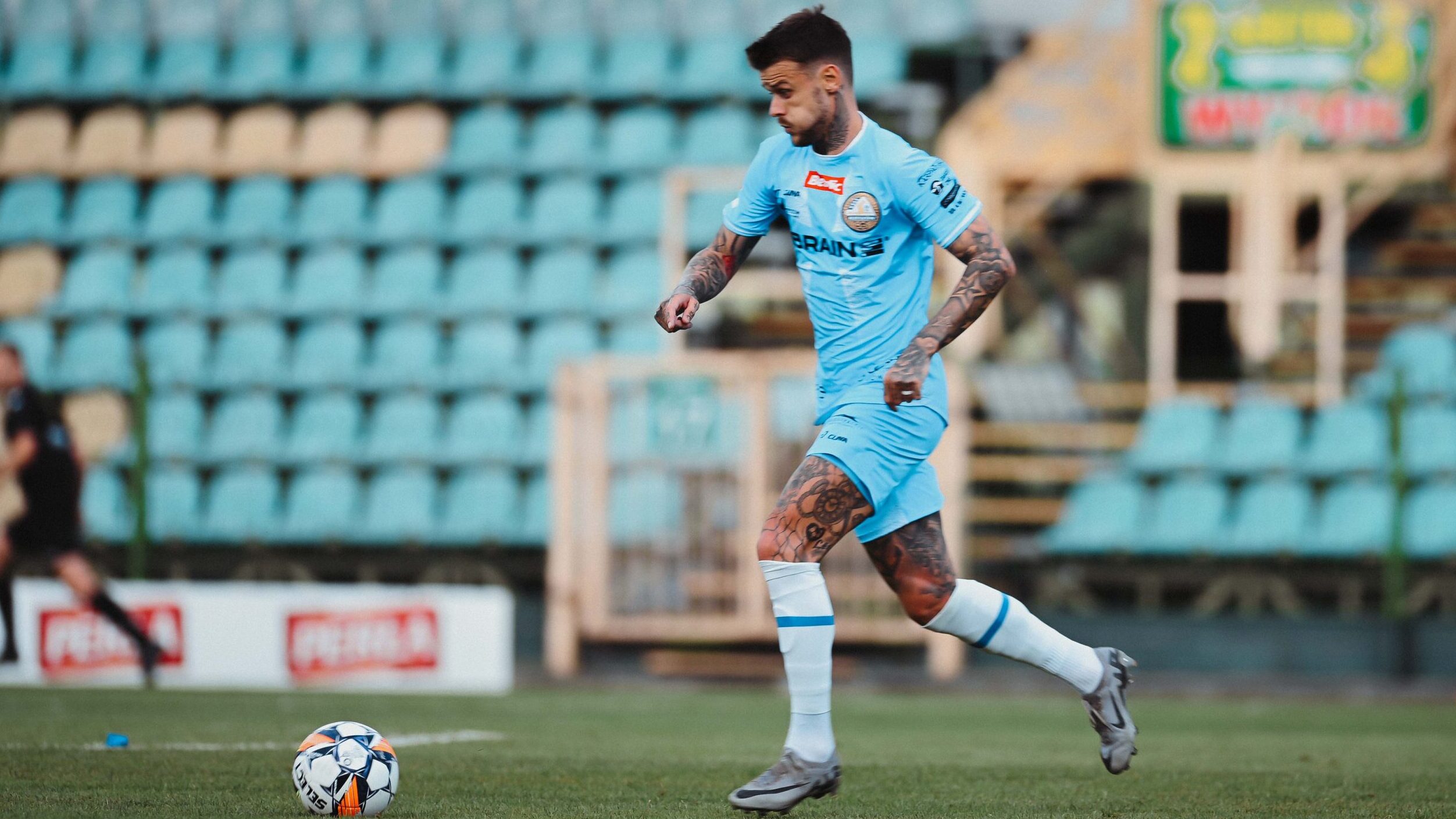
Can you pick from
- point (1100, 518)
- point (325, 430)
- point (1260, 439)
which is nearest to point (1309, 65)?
point (1260, 439)

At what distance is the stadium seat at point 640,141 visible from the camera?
1669 centimetres

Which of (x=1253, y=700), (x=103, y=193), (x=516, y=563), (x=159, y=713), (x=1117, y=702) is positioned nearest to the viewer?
(x=1117, y=702)

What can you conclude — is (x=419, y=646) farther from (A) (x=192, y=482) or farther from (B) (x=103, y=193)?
(B) (x=103, y=193)

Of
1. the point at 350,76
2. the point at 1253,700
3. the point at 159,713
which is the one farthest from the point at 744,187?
the point at 350,76

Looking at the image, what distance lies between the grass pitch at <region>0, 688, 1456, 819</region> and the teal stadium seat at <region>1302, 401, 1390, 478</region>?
3.01 meters

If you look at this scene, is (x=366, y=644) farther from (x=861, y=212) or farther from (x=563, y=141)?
(x=861, y=212)

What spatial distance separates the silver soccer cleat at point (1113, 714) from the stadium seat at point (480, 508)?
31.5 ft

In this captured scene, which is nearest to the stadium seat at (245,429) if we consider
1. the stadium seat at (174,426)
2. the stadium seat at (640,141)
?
the stadium seat at (174,426)

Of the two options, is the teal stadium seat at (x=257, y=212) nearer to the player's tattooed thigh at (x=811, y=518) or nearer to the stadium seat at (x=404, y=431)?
the stadium seat at (x=404, y=431)

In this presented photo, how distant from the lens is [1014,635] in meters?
5.05

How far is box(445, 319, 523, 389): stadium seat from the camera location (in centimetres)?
1516

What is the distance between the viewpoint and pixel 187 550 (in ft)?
49.3

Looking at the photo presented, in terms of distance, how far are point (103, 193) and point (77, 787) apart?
45.5ft

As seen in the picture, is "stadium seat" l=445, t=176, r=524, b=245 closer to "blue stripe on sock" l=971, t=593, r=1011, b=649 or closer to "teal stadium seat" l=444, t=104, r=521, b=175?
"teal stadium seat" l=444, t=104, r=521, b=175
